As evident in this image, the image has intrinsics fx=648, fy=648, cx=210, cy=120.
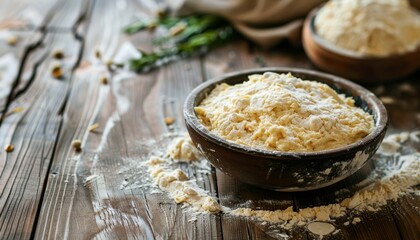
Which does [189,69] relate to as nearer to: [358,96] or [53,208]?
[358,96]

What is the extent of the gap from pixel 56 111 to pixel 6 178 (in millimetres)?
435

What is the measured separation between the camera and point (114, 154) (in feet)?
6.34

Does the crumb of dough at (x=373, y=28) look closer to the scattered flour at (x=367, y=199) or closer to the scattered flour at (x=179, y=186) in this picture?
the scattered flour at (x=367, y=199)

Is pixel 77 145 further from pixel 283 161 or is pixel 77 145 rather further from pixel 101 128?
pixel 283 161

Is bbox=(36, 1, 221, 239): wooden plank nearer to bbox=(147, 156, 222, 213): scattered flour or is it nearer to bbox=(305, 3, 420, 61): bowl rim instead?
bbox=(147, 156, 222, 213): scattered flour

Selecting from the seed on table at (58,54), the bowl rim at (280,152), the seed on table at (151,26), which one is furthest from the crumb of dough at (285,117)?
the seed on table at (151,26)

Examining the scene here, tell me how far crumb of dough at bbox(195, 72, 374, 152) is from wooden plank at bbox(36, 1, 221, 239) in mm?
200

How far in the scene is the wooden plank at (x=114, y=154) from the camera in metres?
1.60

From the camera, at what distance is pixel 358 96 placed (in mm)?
1893

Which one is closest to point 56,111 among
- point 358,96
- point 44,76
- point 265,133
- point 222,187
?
point 44,76

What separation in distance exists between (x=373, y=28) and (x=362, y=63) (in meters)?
0.14

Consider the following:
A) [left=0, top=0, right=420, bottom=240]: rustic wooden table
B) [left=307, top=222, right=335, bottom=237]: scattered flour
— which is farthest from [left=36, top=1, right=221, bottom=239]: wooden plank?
[left=307, top=222, right=335, bottom=237]: scattered flour

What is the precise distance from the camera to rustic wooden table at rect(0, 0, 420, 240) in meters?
1.61

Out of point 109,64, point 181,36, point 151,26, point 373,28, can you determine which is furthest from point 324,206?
point 151,26
